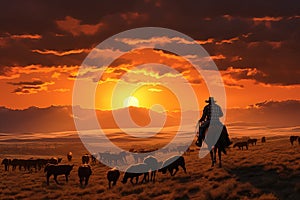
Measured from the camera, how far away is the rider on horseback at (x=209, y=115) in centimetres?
3319

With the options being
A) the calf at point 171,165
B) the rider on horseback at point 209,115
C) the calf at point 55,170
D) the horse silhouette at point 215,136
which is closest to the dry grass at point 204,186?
the calf at point 171,165

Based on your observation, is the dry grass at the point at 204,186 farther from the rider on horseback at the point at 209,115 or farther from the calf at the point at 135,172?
the rider on horseback at the point at 209,115

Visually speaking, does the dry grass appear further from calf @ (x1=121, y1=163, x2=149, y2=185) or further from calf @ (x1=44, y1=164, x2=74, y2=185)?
calf @ (x1=44, y1=164, x2=74, y2=185)

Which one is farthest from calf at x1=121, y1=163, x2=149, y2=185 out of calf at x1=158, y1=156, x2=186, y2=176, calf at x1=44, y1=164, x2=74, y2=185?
calf at x1=44, y1=164, x2=74, y2=185

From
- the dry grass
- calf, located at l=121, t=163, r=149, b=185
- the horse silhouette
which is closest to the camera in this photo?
the dry grass

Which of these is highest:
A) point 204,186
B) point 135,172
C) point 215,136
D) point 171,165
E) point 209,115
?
point 209,115

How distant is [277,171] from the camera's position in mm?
27219

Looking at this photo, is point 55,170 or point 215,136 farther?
point 55,170

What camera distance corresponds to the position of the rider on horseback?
33.2 metres

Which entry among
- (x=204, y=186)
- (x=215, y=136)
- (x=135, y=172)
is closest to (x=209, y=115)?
(x=215, y=136)

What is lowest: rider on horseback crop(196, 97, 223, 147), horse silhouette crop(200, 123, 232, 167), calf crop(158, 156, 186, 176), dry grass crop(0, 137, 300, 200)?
dry grass crop(0, 137, 300, 200)

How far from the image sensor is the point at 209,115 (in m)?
33.4

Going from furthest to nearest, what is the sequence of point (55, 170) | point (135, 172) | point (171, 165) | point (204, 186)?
point (55, 170) → point (171, 165) → point (135, 172) → point (204, 186)

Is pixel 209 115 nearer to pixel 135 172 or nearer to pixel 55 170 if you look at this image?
pixel 135 172
